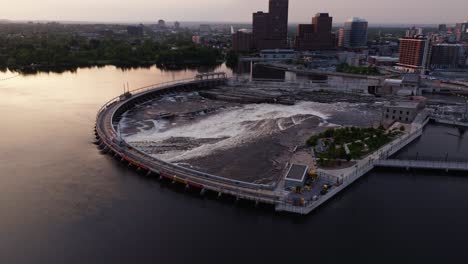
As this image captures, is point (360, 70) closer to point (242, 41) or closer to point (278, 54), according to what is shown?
point (278, 54)

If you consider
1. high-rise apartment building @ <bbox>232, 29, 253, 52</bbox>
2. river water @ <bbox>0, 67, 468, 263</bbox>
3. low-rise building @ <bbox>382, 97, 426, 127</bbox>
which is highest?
high-rise apartment building @ <bbox>232, 29, 253, 52</bbox>

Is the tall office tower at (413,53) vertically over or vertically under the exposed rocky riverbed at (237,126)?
over

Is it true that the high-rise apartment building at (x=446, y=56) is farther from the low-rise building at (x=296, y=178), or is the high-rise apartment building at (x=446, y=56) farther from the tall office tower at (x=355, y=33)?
the low-rise building at (x=296, y=178)

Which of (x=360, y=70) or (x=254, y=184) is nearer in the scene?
(x=254, y=184)

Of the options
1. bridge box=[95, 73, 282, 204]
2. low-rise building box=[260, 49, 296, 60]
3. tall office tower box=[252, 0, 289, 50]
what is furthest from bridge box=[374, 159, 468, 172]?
tall office tower box=[252, 0, 289, 50]

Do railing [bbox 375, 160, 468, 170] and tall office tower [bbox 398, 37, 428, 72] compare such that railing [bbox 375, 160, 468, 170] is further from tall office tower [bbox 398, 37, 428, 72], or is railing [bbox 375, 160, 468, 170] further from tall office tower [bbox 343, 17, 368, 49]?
tall office tower [bbox 343, 17, 368, 49]

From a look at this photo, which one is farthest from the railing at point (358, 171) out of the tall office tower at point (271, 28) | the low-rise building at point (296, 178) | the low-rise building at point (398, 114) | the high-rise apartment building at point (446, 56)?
the tall office tower at point (271, 28)

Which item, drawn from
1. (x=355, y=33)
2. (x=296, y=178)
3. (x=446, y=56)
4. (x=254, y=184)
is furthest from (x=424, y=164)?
(x=355, y=33)
